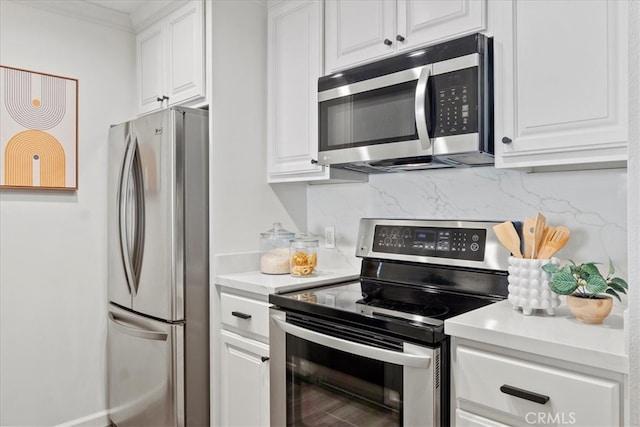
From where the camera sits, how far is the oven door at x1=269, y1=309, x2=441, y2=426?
129cm

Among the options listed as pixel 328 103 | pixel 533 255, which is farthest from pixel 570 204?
pixel 328 103

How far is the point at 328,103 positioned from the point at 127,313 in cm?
152

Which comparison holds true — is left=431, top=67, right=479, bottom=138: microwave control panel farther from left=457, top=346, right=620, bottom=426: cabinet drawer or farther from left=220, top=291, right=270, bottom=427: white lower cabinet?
left=220, top=291, right=270, bottom=427: white lower cabinet

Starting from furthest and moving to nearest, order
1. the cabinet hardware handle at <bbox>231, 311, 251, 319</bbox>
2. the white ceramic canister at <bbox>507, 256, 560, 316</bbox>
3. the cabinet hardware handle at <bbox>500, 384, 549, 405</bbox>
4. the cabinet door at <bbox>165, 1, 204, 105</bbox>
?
the cabinet door at <bbox>165, 1, 204, 105</bbox> < the cabinet hardware handle at <bbox>231, 311, 251, 319</bbox> < the white ceramic canister at <bbox>507, 256, 560, 316</bbox> < the cabinet hardware handle at <bbox>500, 384, 549, 405</bbox>

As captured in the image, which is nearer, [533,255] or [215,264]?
[533,255]

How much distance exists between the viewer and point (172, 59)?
2393mm

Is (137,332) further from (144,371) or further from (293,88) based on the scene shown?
(293,88)

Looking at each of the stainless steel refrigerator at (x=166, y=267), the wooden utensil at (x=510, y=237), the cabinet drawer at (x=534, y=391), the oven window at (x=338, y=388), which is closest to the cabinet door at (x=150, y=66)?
the stainless steel refrigerator at (x=166, y=267)

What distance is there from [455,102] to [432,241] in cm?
64

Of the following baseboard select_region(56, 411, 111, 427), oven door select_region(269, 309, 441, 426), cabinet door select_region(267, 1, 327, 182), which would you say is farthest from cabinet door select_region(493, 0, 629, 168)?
A: baseboard select_region(56, 411, 111, 427)

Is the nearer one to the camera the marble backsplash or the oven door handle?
the oven door handle

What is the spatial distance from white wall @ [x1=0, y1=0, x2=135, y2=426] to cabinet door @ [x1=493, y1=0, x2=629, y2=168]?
2175 mm

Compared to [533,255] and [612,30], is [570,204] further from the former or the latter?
[612,30]

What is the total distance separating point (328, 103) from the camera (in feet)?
6.49
